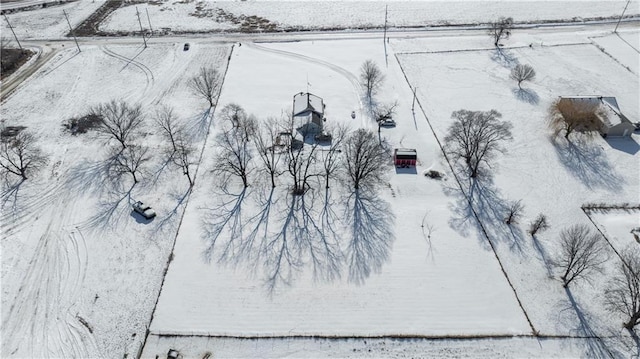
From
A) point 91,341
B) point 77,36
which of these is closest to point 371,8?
point 77,36

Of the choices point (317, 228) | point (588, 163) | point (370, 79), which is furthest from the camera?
point (370, 79)

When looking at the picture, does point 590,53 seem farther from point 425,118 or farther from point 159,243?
point 159,243

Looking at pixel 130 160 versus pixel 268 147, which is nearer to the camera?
pixel 130 160

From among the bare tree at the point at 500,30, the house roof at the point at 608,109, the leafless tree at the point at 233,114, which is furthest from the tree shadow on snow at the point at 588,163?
the leafless tree at the point at 233,114

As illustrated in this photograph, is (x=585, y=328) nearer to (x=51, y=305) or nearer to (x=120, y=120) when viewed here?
(x=51, y=305)

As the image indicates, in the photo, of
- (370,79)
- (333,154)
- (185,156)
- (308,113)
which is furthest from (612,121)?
(185,156)

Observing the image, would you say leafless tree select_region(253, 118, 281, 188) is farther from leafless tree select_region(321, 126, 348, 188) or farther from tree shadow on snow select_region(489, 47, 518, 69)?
tree shadow on snow select_region(489, 47, 518, 69)
